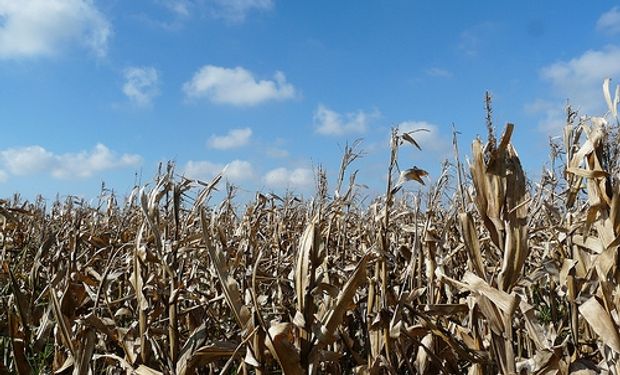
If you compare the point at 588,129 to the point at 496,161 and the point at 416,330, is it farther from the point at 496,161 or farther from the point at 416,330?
the point at 416,330

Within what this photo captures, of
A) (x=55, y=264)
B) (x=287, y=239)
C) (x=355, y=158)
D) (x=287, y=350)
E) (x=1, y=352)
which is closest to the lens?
(x=287, y=350)

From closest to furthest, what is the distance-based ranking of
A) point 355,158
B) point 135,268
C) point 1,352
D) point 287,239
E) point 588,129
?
point 588,129, point 135,268, point 355,158, point 1,352, point 287,239

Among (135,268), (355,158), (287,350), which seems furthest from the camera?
(355,158)

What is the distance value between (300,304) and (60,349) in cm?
121

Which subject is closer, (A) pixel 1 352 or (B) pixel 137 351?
(B) pixel 137 351

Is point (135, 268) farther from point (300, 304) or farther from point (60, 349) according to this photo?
point (300, 304)

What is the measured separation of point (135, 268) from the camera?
217 centimetres

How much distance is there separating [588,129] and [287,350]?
1258mm

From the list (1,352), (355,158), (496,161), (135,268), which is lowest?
(1,352)

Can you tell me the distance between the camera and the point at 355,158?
7.76ft

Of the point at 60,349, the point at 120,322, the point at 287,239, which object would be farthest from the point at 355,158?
the point at 287,239

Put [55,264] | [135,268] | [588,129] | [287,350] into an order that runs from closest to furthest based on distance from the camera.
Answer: [287,350] → [588,129] → [135,268] → [55,264]

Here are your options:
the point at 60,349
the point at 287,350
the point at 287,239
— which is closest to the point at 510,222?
the point at 287,350

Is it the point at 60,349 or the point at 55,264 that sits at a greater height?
the point at 55,264
